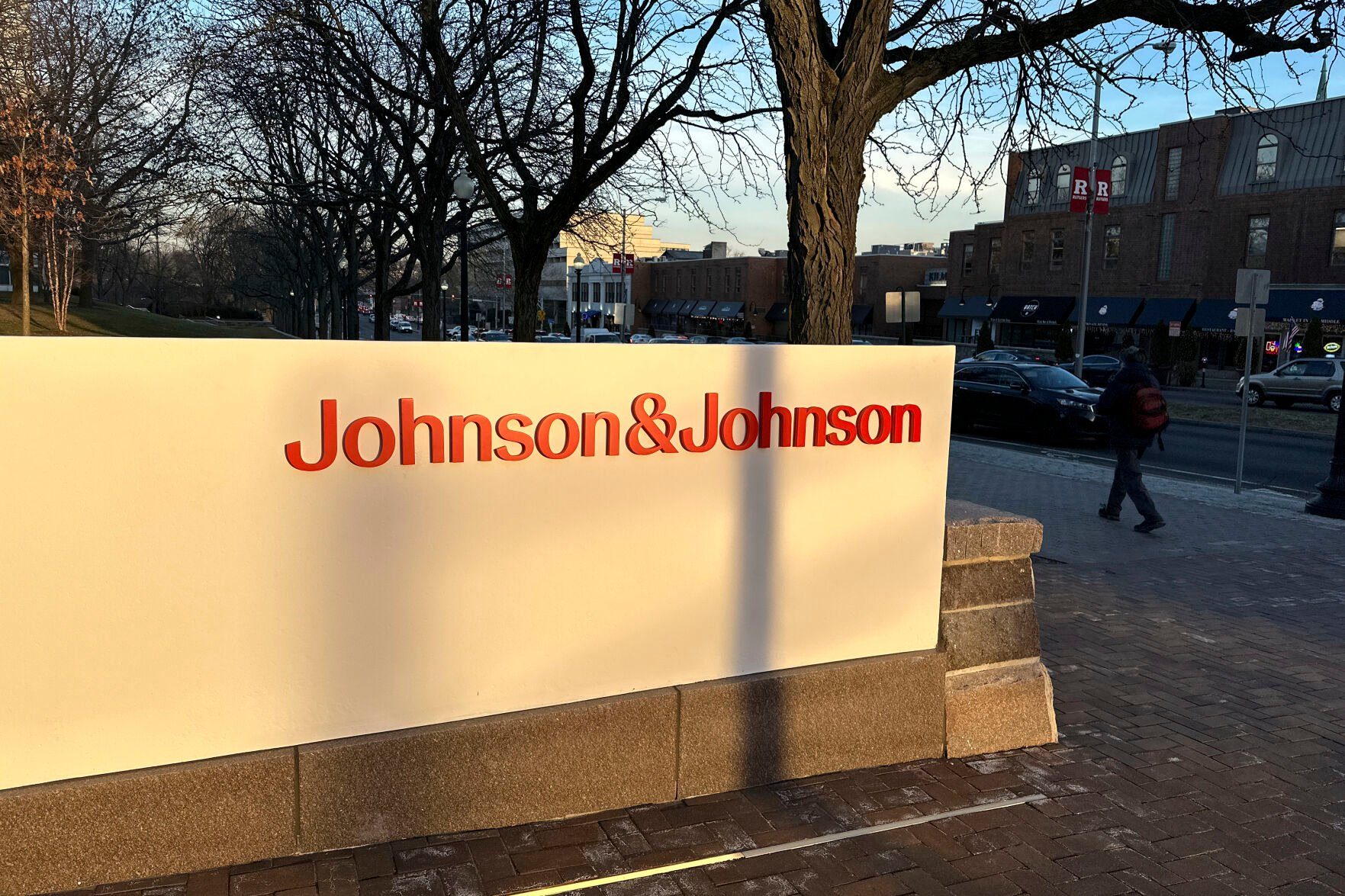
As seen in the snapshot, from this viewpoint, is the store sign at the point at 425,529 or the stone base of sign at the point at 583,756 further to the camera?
the stone base of sign at the point at 583,756

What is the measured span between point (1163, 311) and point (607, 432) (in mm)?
47968

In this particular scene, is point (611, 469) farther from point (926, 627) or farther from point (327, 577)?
point (926, 627)

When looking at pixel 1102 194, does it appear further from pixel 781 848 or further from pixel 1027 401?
pixel 781 848

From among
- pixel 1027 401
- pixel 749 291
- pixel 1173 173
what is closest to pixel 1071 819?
pixel 1027 401

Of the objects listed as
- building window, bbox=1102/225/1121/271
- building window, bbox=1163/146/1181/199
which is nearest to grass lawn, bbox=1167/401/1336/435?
building window, bbox=1163/146/1181/199

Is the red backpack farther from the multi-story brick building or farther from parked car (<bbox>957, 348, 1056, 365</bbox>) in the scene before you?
the multi-story brick building

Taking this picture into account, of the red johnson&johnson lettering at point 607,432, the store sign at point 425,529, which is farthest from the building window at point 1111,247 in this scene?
the red johnson&johnson lettering at point 607,432

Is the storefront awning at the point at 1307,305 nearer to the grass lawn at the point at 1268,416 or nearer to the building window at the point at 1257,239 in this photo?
the building window at the point at 1257,239

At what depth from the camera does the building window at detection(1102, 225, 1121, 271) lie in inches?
1927

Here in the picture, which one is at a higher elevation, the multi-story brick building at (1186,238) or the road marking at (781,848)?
the multi-story brick building at (1186,238)

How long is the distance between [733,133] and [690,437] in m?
10.5

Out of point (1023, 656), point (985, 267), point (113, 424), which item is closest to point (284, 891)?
point (113, 424)

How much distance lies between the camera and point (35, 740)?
3203mm

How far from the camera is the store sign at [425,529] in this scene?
10.4 feet
